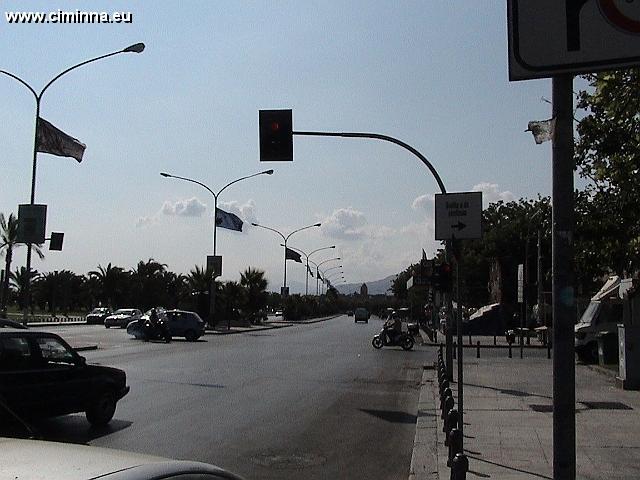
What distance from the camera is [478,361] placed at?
26.7m

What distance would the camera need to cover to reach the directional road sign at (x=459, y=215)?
11180mm

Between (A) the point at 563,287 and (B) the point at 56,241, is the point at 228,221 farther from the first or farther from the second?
(A) the point at 563,287

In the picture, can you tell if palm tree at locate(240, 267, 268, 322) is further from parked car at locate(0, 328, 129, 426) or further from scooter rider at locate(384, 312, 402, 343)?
parked car at locate(0, 328, 129, 426)

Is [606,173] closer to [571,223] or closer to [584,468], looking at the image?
[584,468]

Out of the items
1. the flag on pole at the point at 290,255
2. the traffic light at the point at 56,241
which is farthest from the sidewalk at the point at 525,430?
the flag on pole at the point at 290,255

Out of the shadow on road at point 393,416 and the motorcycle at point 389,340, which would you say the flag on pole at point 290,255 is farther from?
the shadow on road at point 393,416

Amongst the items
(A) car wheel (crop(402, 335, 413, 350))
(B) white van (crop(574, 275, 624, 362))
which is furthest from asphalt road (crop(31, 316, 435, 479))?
(A) car wheel (crop(402, 335, 413, 350))

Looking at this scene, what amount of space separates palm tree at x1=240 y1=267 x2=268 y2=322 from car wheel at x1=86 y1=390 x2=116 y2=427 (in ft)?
184

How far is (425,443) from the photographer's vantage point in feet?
36.0

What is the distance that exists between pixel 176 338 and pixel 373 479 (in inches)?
1380

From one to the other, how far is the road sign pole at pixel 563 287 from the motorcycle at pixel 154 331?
120ft

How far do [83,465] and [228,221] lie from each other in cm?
5305

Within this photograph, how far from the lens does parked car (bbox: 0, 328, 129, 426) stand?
409 inches

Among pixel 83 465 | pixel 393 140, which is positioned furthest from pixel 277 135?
pixel 83 465
